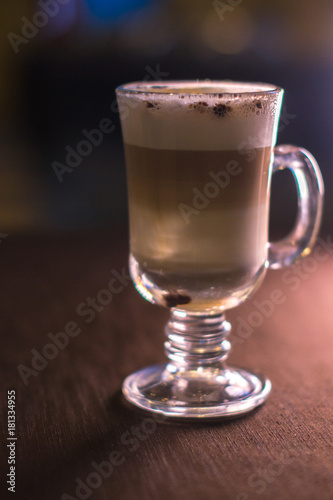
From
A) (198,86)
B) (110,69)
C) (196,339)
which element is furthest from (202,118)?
(110,69)

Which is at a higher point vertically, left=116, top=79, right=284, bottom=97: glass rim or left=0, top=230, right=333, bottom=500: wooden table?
left=116, top=79, right=284, bottom=97: glass rim

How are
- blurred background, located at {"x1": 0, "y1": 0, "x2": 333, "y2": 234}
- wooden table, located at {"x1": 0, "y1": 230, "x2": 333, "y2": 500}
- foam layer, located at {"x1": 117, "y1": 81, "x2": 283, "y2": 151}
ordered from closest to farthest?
wooden table, located at {"x1": 0, "y1": 230, "x2": 333, "y2": 500} → foam layer, located at {"x1": 117, "y1": 81, "x2": 283, "y2": 151} → blurred background, located at {"x1": 0, "y1": 0, "x2": 333, "y2": 234}

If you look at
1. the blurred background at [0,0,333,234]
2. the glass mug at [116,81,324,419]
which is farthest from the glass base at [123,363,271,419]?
the blurred background at [0,0,333,234]

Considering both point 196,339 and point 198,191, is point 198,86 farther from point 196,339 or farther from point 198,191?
point 196,339

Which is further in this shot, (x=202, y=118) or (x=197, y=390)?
(x=197, y=390)

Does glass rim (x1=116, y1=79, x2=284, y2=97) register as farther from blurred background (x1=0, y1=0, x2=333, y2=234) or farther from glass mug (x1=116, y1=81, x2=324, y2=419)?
blurred background (x1=0, y1=0, x2=333, y2=234)

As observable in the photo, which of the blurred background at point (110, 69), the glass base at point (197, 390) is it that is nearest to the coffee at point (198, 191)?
the glass base at point (197, 390)

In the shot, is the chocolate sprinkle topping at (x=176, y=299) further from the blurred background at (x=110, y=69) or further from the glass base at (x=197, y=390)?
the blurred background at (x=110, y=69)

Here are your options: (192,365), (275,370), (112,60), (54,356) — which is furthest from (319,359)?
(112,60)

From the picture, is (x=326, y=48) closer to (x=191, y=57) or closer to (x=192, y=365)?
(x=191, y=57)
